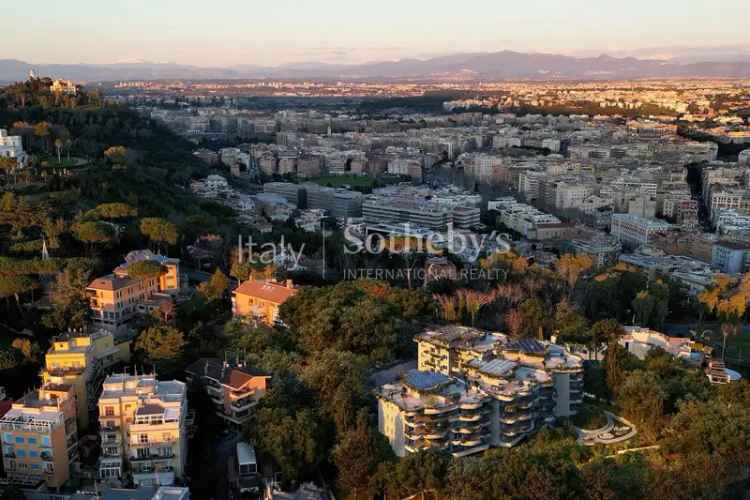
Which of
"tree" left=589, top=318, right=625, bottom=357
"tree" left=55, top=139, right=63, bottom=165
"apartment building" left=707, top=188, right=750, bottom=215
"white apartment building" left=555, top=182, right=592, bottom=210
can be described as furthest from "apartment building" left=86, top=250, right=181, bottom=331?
"apartment building" left=707, top=188, right=750, bottom=215

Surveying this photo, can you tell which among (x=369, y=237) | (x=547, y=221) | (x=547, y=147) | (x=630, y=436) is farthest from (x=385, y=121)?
(x=630, y=436)

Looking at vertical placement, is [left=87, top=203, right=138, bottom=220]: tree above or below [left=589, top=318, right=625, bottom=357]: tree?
above

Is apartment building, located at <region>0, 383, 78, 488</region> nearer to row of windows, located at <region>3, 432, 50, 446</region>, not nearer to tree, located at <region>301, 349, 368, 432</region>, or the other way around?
row of windows, located at <region>3, 432, 50, 446</region>

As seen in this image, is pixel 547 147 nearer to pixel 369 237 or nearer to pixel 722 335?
pixel 369 237

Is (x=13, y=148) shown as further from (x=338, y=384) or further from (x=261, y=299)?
(x=338, y=384)

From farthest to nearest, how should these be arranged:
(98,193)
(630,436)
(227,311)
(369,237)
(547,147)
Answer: (547,147)
(369,237)
(98,193)
(227,311)
(630,436)

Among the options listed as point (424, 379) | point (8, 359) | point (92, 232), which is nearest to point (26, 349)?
point (8, 359)
